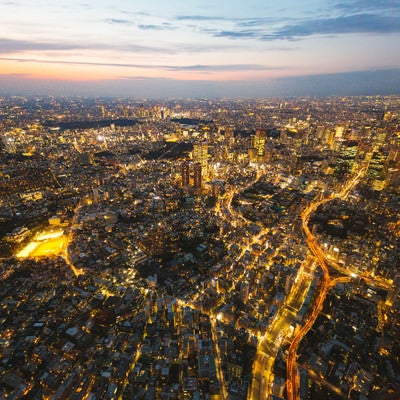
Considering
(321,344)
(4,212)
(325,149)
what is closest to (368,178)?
(325,149)

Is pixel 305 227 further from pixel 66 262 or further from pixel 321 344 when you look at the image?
pixel 66 262

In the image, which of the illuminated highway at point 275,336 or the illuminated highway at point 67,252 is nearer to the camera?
the illuminated highway at point 275,336

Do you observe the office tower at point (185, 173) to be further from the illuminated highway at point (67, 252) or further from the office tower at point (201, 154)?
the illuminated highway at point (67, 252)

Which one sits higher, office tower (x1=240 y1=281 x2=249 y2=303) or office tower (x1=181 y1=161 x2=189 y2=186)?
office tower (x1=181 y1=161 x2=189 y2=186)

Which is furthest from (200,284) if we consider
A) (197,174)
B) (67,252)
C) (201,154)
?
(201,154)

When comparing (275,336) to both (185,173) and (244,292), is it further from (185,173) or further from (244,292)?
(185,173)

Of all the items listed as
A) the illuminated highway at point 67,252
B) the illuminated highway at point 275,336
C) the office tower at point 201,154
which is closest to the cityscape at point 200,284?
the illuminated highway at point 275,336

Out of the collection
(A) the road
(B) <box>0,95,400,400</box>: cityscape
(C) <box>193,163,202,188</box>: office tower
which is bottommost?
(A) the road

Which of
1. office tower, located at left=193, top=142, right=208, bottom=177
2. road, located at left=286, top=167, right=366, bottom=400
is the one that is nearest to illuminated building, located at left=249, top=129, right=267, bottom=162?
office tower, located at left=193, top=142, right=208, bottom=177

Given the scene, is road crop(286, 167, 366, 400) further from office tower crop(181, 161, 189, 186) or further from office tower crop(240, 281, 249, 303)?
office tower crop(181, 161, 189, 186)
